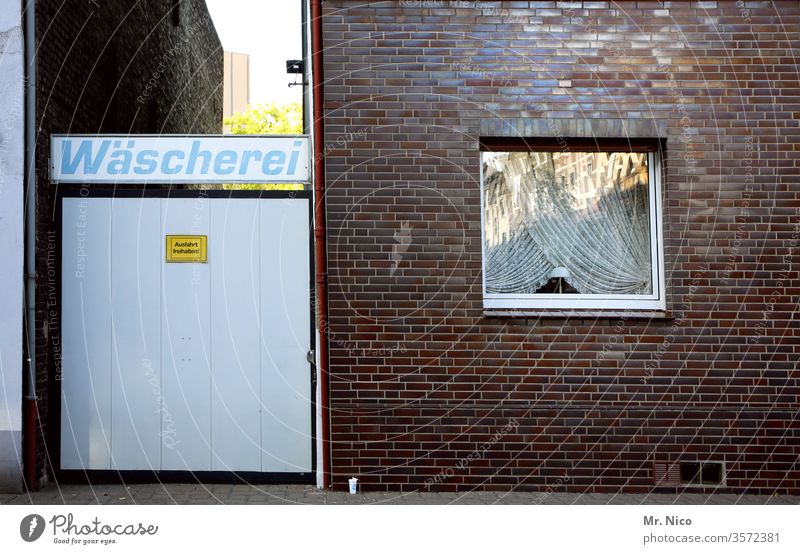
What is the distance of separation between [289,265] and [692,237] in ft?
12.4

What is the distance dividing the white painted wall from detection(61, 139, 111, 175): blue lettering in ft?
1.45

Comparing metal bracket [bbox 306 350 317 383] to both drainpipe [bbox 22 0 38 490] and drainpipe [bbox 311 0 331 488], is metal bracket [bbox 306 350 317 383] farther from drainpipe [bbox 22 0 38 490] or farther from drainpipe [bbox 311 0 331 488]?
drainpipe [bbox 22 0 38 490]

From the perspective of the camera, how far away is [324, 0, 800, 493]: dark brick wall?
643cm

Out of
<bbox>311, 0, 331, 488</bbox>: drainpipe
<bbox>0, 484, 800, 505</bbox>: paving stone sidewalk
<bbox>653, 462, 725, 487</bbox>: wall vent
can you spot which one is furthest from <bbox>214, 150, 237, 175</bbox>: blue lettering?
<bbox>653, 462, 725, 487</bbox>: wall vent

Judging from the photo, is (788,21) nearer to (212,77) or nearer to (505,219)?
(505,219)

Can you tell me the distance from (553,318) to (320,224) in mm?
2311

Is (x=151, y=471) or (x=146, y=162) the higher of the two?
(x=146, y=162)

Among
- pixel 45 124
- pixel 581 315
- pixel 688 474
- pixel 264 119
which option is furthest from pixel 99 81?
pixel 264 119

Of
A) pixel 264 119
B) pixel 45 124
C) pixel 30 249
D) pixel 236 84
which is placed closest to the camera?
pixel 30 249

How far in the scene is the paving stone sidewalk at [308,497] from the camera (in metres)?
6.11

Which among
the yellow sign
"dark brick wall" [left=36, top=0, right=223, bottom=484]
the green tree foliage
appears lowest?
the yellow sign

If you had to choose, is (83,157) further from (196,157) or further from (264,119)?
(264,119)

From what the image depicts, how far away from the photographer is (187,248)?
268 inches

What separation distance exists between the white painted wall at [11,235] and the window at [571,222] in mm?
4238
